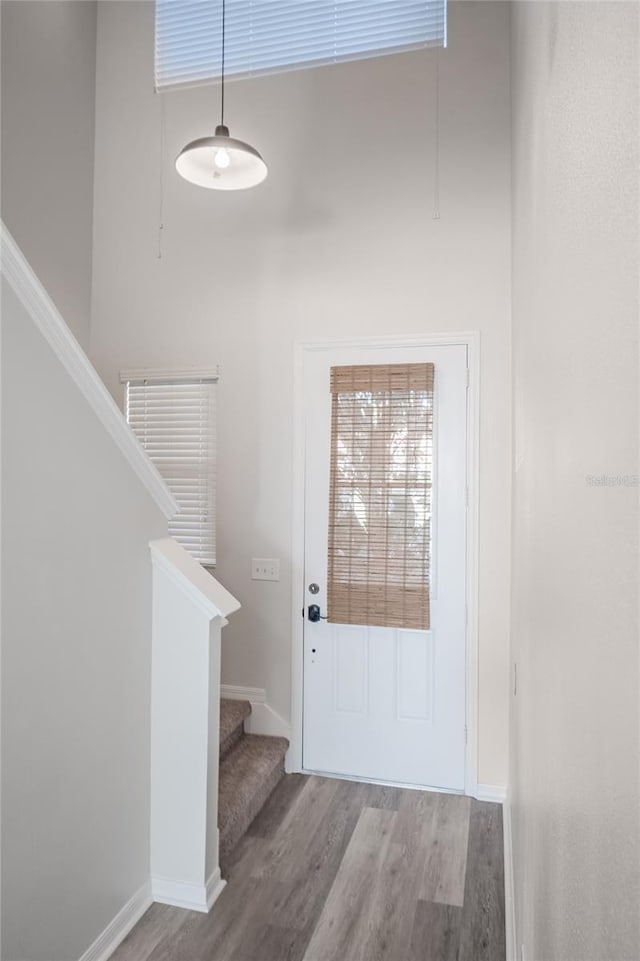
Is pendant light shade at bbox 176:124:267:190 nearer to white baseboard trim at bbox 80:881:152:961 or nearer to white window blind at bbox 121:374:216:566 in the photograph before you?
white window blind at bbox 121:374:216:566

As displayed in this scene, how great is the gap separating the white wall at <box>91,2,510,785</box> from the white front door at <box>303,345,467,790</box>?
0.12m

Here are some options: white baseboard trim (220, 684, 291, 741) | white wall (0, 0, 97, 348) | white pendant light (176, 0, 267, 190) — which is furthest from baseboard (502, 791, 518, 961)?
white wall (0, 0, 97, 348)

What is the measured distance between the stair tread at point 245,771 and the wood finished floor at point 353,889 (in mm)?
140

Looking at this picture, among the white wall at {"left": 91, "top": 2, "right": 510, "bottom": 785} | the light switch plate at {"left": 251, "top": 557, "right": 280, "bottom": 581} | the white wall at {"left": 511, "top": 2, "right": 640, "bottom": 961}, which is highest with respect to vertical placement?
the white wall at {"left": 91, "top": 2, "right": 510, "bottom": 785}

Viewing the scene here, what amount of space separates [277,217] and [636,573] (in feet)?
11.4

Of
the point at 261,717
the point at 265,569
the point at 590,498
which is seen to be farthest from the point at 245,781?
the point at 590,498

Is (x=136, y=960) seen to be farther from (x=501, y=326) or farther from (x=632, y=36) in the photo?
(x=501, y=326)

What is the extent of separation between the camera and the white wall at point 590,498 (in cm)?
44

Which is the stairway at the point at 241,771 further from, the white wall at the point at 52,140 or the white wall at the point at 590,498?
the white wall at the point at 52,140

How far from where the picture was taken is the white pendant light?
2.57 meters

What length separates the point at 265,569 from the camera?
138 inches

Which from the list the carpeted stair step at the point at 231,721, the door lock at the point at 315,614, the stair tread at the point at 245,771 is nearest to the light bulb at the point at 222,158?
the door lock at the point at 315,614

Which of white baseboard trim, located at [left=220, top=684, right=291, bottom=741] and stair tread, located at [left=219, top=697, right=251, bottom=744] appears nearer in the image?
stair tread, located at [left=219, top=697, right=251, bottom=744]

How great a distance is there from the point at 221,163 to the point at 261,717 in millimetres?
2736
